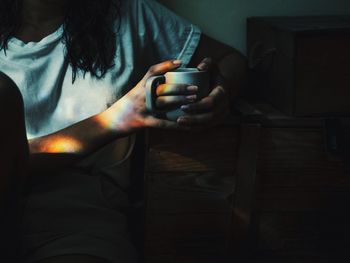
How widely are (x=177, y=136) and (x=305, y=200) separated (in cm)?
28

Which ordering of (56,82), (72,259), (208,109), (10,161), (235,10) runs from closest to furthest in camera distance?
1. (10,161)
2. (72,259)
3. (208,109)
4. (56,82)
5. (235,10)

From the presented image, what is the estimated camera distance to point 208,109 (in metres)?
1.06

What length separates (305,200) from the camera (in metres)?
1.16

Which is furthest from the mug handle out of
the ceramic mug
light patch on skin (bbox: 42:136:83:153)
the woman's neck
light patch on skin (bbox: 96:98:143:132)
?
the woman's neck

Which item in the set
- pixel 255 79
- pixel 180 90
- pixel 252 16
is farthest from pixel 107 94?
pixel 252 16

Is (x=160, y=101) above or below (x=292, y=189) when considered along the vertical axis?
above

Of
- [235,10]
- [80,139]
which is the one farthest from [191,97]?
[235,10]

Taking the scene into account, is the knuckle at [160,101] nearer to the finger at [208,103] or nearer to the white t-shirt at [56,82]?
the finger at [208,103]

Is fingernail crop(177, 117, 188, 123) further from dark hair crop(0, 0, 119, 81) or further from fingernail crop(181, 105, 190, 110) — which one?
dark hair crop(0, 0, 119, 81)

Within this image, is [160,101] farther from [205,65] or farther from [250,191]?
[250,191]

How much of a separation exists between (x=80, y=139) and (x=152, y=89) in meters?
0.23

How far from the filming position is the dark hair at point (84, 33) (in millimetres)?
1224

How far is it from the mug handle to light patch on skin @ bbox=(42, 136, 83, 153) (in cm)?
20

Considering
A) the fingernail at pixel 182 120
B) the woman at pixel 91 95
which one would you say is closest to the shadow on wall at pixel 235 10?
Answer: the woman at pixel 91 95
